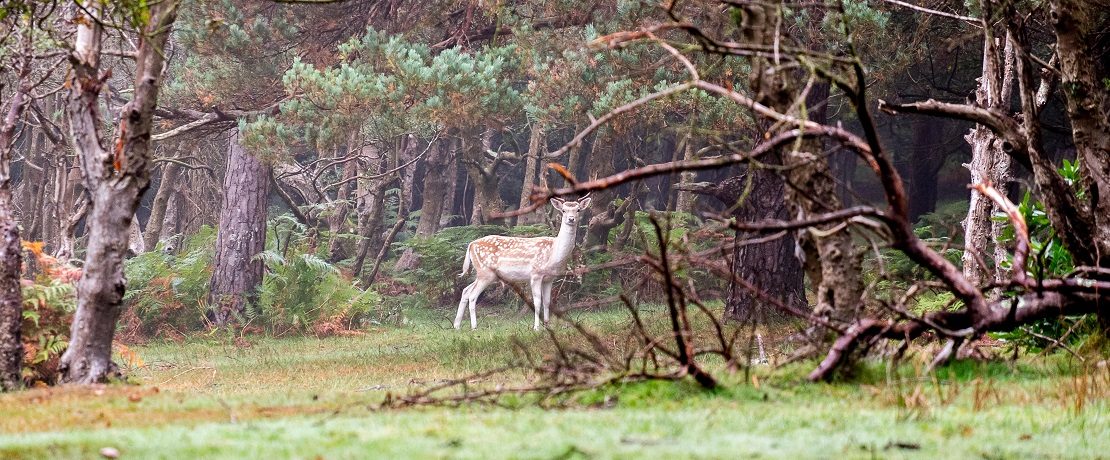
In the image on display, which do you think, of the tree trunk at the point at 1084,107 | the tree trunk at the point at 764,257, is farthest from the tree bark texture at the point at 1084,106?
the tree trunk at the point at 764,257

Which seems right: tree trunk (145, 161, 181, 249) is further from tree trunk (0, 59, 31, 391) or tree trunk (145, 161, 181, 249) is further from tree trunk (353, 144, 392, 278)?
tree trunk (0, 59, 31, 391)

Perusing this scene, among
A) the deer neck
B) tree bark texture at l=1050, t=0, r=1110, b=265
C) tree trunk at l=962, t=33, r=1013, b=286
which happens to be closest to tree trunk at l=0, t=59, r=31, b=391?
tree bark texture at l=1050, t=0, r=1110, b=265

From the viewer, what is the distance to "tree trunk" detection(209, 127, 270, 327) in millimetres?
20891

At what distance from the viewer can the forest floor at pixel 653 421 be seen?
504 centimetres

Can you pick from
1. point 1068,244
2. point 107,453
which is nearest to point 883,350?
point 1068,244

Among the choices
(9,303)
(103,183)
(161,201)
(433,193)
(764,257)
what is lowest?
(9,303)

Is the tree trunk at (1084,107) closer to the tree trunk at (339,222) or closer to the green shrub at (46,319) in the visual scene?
the green shrub at (46,319)

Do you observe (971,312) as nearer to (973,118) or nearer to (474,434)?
(973,118)

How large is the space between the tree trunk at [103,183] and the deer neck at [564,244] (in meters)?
10.9

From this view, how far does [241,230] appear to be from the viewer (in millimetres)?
21094

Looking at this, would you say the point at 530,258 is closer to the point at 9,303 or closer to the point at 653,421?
the point at 9,303

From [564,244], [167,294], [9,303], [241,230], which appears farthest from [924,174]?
[9,303]

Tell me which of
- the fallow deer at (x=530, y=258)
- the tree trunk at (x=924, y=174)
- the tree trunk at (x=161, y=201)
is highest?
the tree trunk at (x=924, y=174)

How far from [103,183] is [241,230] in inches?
467
